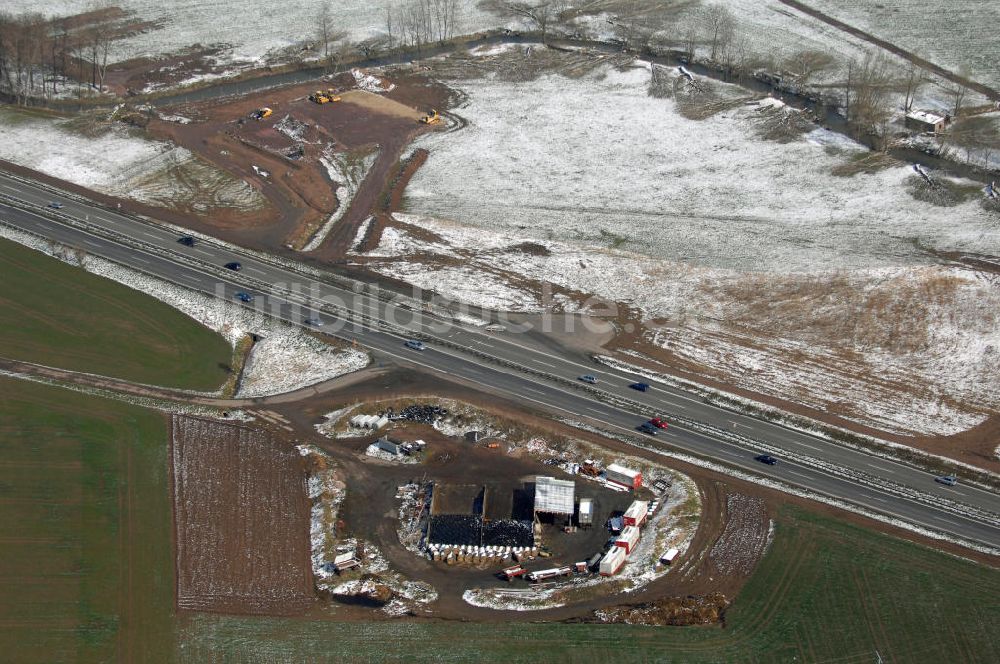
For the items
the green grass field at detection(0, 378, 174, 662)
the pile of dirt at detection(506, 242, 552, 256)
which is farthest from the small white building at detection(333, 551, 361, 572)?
the pile of dirt at detection(506, 242, 552, 256)

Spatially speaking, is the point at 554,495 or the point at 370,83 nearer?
the point at 554,495

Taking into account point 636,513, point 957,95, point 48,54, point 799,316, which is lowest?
point 636,513

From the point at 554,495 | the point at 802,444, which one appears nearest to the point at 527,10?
the point at 802,444

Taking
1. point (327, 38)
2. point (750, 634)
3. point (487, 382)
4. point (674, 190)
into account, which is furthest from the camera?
point (327, 38)

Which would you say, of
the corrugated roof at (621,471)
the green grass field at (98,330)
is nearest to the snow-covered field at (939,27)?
the corrugated roof at (621,471)

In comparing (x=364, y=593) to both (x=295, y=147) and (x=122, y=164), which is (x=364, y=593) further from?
(x=122, y=164)

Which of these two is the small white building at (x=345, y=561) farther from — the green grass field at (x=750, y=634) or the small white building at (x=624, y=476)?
the small white building at (x=624, y=476)

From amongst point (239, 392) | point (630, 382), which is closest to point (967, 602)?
point (630, 382)

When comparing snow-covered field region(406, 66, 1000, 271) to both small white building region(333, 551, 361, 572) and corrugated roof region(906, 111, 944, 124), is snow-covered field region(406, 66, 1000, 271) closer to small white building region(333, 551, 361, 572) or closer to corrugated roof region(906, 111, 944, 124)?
corrugated roof region(906, 111, 944, 124)
